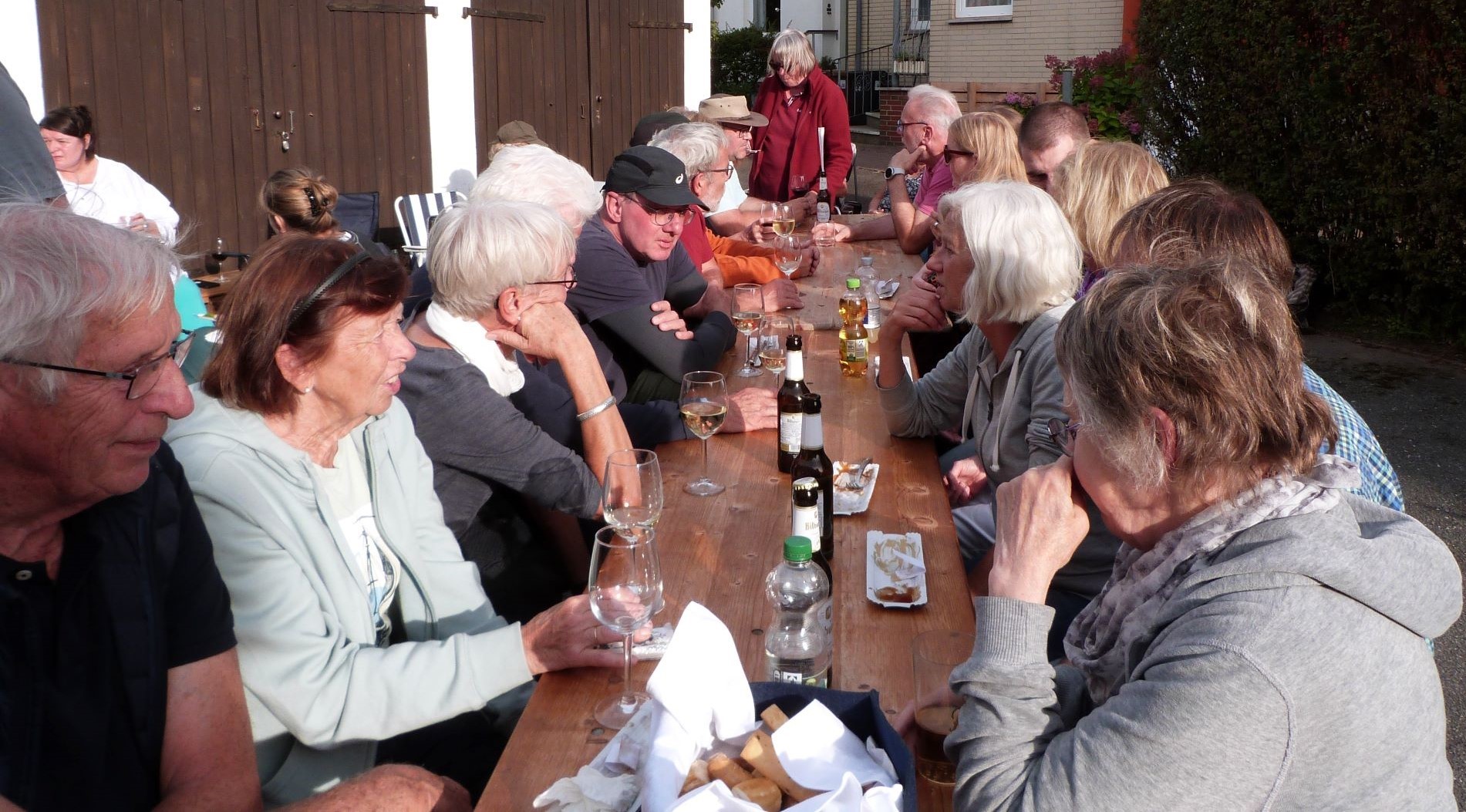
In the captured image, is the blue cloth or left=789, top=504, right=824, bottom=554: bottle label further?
the blue cloth

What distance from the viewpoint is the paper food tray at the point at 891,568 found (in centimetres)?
219

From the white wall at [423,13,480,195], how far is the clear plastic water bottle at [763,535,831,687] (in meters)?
7.93

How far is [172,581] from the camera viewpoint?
1.79 meters

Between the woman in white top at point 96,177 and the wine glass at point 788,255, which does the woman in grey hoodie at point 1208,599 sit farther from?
the woman in white top at point 96,177

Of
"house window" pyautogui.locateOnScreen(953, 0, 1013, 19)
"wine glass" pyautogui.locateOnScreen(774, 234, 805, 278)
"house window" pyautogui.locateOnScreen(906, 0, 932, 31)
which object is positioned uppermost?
"house window" pyautogui.locateOnScreen(906, 0, 932, 31)

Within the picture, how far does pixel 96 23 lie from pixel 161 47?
18.2 inches

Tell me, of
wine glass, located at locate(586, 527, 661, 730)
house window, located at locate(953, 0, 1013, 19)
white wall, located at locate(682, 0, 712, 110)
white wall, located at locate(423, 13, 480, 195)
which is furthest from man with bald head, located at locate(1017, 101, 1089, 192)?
house window, located at locate(953, 0, 1013, 19)

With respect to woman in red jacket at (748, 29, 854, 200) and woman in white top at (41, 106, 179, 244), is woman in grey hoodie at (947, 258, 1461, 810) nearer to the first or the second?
woman in white top at (41, 106, 179, 244)

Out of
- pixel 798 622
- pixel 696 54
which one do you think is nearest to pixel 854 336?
pixel 798 622

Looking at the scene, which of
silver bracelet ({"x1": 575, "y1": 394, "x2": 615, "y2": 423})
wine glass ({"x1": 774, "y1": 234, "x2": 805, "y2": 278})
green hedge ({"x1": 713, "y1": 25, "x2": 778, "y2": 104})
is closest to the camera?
silver bracelet ({"x1": 575, "y1": 394, "x2": 615, "y2": 423})

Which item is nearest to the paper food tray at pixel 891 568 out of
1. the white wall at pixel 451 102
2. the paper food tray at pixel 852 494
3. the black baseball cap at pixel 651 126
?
the paper food tray at pixel 852 494

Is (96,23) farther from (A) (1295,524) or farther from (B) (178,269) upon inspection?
(A) (1295,524)

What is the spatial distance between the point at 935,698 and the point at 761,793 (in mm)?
425

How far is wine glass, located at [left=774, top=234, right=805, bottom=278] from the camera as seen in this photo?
5.81 m
